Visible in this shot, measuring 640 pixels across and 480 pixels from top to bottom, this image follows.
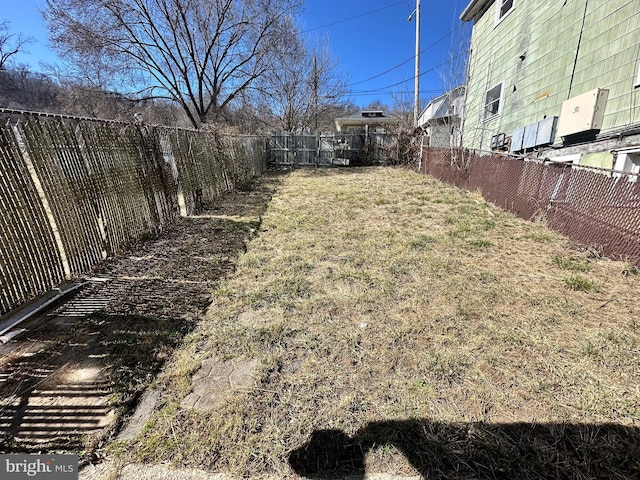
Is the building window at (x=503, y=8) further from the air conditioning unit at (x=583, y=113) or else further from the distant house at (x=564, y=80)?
the air conditioning unit at (x=583, y=113)

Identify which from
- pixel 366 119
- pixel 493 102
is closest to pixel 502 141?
pixel 493 102

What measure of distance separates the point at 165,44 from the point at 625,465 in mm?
17300

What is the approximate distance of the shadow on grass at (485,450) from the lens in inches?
53.8

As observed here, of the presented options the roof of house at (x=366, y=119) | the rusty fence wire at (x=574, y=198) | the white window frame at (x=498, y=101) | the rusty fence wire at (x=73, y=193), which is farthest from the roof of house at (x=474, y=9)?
the roof of house at (x=366, y=119)

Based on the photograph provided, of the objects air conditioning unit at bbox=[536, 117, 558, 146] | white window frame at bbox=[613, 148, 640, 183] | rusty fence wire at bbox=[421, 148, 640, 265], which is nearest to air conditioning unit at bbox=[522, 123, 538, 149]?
air conditioning unit at bbox=[536, 117, 558, 146]

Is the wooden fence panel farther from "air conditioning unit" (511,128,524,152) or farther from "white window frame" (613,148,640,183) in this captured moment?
"air conditioning unit" (511,128,524,152)

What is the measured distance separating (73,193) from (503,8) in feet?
36.7

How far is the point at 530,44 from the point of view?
6.99m

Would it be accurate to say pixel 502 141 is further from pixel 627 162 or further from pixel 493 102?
pixel 627 162

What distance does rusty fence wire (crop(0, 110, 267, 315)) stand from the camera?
2.40m

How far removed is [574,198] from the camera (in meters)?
4.16

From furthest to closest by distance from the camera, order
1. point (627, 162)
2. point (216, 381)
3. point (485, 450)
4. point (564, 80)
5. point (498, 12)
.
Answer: point (498, 12) → point (564, 80) → point (627, 162) → point (216, 381) → point (485, 450)

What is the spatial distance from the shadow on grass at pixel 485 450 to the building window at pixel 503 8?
1022 cm

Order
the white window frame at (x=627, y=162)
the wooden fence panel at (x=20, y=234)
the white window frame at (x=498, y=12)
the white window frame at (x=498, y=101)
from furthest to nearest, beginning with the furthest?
the white window frame at (x=498, y=101)
the white window frame at (x=498, y=12)
the white window frame at (x=627, y=162)
the wooden fence panel at (x=20, y=234)
